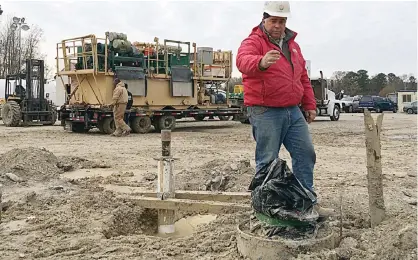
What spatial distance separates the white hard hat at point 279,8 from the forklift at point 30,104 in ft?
66.1

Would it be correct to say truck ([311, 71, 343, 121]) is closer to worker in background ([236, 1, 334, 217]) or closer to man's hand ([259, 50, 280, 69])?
worker in background ([236, 1, 334, 217])

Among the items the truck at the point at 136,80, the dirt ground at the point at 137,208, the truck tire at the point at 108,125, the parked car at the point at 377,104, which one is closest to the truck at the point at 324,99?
the truck at the point at 136,80

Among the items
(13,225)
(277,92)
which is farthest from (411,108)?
(13,225)

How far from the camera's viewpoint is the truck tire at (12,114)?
2233 cm

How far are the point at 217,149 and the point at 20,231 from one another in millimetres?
8334

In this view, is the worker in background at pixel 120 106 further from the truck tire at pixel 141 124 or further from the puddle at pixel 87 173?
the puddle at pixel 87 173

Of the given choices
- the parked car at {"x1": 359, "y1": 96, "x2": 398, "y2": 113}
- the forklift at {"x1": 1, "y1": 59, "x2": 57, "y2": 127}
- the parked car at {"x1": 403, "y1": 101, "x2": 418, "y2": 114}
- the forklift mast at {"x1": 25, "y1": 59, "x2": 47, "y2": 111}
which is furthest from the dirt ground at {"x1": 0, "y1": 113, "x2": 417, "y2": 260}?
the parked car at {"x1": 359, "y1": 96, "x2": 398, "y2": 113}

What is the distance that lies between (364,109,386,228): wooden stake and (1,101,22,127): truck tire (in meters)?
20.3

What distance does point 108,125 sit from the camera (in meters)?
17.4

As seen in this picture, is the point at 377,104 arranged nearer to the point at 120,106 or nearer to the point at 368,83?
the point at 120,106

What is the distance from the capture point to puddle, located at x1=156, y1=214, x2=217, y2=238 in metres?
5.56

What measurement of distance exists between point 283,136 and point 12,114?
65.9ft

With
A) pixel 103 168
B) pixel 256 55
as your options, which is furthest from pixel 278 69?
pixel 103 168

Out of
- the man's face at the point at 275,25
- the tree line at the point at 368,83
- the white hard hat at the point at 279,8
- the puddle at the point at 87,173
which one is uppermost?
the tree line at the point at 368,83
